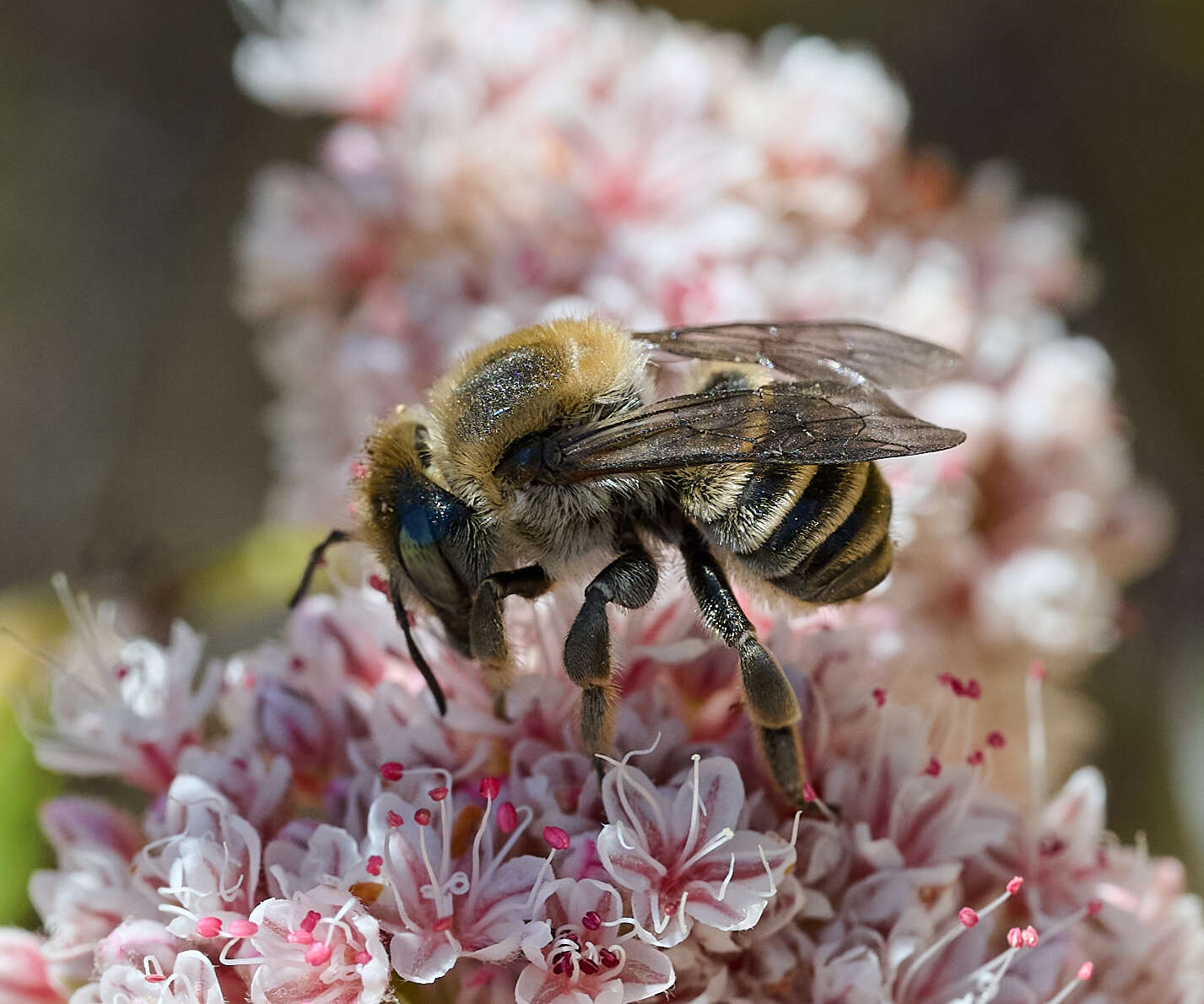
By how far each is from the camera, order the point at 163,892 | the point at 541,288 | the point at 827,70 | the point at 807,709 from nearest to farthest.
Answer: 1. the point at 163,892
2. the point at 807,709
3. the point at 541,288
4. the point at 827,70

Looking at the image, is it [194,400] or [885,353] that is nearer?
[885,353]

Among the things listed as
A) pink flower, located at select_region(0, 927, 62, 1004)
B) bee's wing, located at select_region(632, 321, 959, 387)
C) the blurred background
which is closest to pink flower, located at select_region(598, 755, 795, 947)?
bee's wing, located at select_region(632, 321, 959, 387)

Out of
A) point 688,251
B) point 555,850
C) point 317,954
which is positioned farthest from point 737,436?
point 688,251

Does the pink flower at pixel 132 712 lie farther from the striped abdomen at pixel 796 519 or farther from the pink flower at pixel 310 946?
the striped abdomen at pixel 796 519

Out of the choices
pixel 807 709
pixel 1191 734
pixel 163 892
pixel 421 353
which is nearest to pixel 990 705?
pixel 1191 734

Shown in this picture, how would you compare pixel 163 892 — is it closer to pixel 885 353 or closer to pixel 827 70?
pixel 885 353

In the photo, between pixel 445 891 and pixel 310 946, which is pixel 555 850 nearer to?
pixel 445 891
